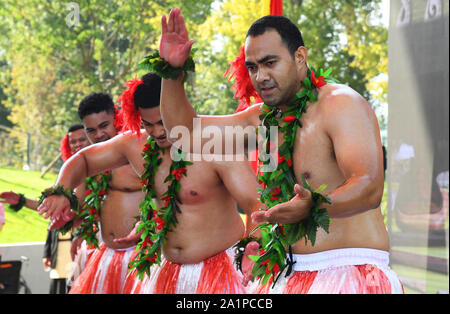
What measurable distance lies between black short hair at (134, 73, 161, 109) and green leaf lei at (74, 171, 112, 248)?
1.12m

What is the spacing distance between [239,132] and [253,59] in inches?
16.0

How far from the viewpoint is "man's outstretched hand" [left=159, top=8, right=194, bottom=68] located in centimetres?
198

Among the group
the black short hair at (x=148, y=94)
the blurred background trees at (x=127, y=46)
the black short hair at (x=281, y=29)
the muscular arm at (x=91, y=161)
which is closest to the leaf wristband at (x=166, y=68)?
the black short hair at (x=281, y=29)

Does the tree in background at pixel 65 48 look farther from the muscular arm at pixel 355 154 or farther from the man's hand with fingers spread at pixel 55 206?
the muscular arm at pixel 355 154

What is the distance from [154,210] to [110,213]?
0.99 meters

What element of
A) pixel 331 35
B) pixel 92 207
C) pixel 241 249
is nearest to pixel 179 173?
pixel 241 249

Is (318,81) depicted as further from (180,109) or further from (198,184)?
(198,184)

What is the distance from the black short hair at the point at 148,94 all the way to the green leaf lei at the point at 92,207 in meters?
1.12

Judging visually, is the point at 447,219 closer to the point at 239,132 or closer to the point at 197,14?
the point at 239,132

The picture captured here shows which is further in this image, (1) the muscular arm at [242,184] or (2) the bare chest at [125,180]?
(2) the bare chest at [125,180]

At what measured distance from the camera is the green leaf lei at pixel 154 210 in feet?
9.41

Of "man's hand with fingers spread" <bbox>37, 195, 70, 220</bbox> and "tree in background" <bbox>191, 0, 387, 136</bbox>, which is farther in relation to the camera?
"tree in background" <bbox>191, 0, 387, 136</bbox>

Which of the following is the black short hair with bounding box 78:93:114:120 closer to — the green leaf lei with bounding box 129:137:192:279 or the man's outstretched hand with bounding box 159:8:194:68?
the green leaf lei with bounding box 129:137:192:279

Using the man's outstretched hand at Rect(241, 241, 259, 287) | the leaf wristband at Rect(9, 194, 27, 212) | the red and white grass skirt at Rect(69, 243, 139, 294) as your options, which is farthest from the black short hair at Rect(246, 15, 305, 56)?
the red and white grass skirt at Rect(69, 243, 139, 294)
